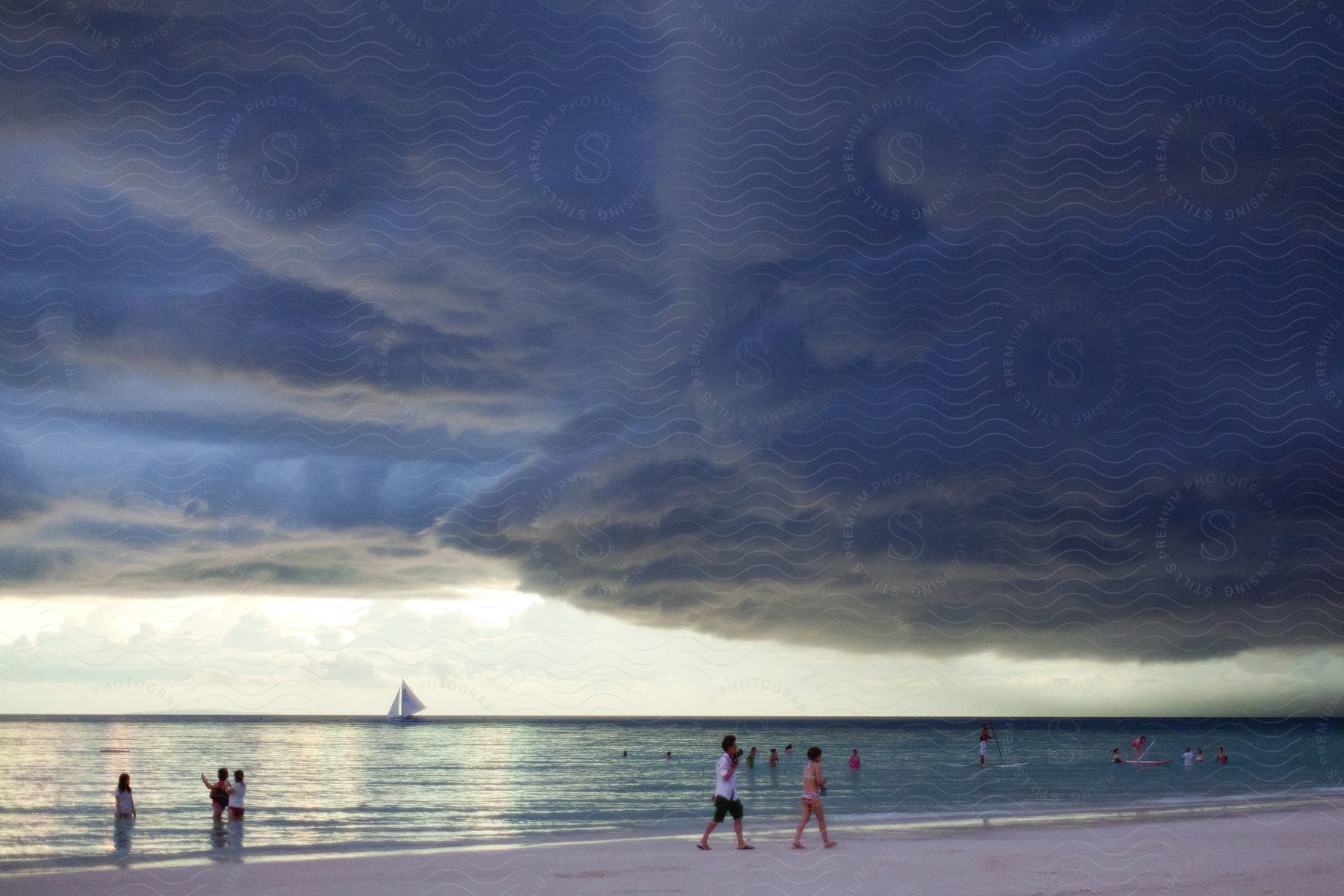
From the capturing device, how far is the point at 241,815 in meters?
28.3

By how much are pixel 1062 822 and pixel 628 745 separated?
241 feet

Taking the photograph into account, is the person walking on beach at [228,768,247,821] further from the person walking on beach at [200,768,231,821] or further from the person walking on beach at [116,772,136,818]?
the person walking on beach at [116,772,136,818]

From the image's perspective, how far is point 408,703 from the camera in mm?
121625

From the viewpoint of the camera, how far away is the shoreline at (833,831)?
20.2 metres

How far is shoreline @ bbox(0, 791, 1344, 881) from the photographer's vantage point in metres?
20.2

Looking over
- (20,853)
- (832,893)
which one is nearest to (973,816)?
(832,893)

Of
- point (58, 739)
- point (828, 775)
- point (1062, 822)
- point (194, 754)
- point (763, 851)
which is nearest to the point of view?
point (763, 851)

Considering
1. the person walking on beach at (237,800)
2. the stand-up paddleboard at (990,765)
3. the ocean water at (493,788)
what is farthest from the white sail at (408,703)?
the person walking on beach at (237,800)

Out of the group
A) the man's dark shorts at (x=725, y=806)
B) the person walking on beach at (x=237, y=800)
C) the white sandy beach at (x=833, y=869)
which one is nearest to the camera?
the white sandy beach at (x=833, y=869)

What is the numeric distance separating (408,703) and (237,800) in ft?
321

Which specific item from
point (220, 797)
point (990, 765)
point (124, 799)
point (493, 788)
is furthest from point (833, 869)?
point (990, 765)

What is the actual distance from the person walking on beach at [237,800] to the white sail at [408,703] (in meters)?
94.1

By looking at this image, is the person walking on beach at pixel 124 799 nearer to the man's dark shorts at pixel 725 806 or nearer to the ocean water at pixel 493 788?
the ocean water at pixel 493 788

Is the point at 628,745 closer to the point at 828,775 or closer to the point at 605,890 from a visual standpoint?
the point at 828,775
